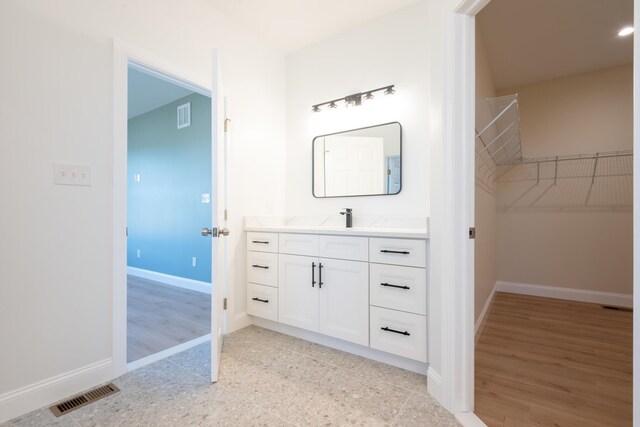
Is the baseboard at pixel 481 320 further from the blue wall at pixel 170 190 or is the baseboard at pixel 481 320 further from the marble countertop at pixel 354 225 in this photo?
the blue wall at pixel 170 190

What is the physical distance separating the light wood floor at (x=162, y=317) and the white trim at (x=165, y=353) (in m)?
0.06

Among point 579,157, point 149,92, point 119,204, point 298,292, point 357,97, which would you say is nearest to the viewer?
point 119,204

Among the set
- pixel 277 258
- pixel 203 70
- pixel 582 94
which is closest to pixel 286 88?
pixel 203 70

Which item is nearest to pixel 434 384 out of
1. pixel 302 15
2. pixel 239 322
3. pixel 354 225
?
pixel 354 225

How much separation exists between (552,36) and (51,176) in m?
3.75

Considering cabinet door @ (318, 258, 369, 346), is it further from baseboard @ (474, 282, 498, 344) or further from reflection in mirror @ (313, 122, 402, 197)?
baseboard @ (474, 282, 498, 344)

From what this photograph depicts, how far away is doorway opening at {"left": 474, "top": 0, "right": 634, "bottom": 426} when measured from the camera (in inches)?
76.1

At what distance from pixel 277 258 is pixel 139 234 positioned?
3183 mm

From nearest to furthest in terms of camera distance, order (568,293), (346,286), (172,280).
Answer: (346,286)
(568,293)
(172,280)

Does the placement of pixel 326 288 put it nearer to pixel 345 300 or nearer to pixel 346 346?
pixel 345 300

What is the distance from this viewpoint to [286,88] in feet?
10.1

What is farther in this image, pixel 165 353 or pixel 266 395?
pixel 165 353

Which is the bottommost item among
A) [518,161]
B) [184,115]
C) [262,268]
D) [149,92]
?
Result: [262,268]

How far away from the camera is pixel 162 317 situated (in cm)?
286
